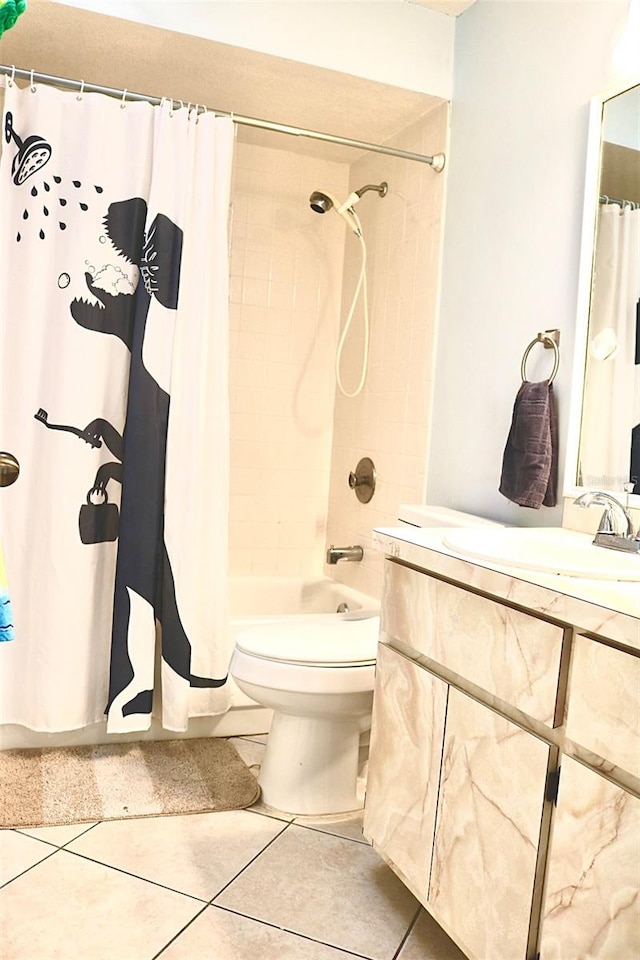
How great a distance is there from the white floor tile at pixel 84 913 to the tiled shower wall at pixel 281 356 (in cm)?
159

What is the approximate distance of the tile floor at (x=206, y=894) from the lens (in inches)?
64.6

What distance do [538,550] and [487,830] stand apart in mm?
572

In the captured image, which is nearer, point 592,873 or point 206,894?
point 592,873

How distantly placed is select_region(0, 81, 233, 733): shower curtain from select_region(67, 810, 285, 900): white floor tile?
0.40m

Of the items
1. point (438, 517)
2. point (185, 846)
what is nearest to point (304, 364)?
point (438, 517)

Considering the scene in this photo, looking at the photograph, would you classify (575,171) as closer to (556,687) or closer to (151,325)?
(151,325)

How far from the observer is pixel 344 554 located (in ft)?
10.0

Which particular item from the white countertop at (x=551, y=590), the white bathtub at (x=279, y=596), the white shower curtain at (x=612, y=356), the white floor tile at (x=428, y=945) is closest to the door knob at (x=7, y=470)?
the white countertop at (x=551, y=590)

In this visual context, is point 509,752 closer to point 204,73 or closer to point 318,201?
point 318,201

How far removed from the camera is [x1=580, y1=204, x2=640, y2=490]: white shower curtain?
1886 millimetres

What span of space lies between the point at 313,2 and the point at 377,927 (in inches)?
96.9

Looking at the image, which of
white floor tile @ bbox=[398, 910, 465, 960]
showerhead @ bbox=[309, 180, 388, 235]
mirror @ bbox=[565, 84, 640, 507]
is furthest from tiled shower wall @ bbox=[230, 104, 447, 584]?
white floor tile @ bbox=[398, 910, 465, 960]

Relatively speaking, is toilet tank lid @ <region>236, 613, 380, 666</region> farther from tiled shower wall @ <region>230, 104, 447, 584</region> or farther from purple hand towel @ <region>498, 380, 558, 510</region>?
tiled shower wall @ <region>230, 104, 447, 584</region>

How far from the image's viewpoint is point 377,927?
68.6 inches
